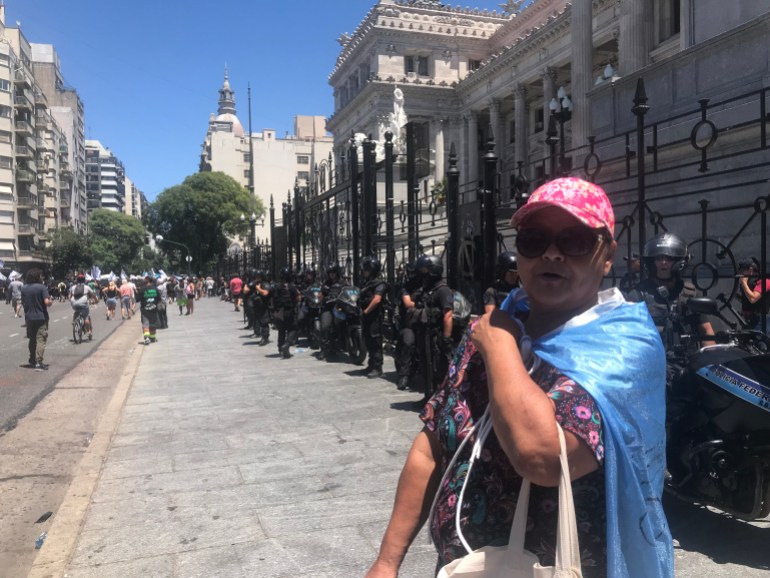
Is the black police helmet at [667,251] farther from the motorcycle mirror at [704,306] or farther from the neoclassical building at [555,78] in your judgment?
the neoclassical building at [555,78]

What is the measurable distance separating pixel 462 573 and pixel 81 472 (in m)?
4.76

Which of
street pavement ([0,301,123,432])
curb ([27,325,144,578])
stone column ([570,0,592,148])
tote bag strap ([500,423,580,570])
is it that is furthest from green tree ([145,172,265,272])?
tote bag strap ([500,423,580,570])

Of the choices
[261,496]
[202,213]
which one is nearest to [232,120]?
[202,213]

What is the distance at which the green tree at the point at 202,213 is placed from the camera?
224 feet

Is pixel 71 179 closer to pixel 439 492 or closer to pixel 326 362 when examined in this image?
pixel 326 362

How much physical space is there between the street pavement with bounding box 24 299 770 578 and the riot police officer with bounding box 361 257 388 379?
1.05 metres

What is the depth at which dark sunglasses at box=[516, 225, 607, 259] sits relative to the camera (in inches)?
59.5

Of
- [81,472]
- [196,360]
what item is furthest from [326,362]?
[81,472]

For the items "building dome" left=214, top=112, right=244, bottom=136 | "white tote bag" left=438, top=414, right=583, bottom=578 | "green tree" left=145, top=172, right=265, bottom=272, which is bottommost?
"white tote bag" left=438, top=414, right=583, bottom=578

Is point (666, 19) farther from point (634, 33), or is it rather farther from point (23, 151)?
point (23, 151)

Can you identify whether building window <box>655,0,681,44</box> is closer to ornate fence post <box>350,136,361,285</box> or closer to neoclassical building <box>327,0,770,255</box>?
neoclassical building <box>327,0,770,255</box>

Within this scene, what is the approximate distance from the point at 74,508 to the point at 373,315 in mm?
5682

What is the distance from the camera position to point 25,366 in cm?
1196

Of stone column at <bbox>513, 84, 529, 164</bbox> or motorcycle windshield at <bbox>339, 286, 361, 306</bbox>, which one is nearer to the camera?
motorcycle windshield at <bbox>339, 286, 361, 306</bbox>
